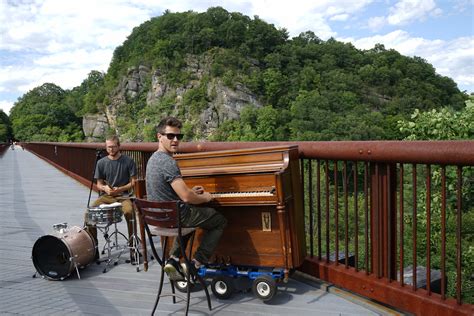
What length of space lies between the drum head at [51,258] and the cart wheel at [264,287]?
2108 mm

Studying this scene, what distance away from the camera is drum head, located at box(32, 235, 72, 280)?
4922 mm

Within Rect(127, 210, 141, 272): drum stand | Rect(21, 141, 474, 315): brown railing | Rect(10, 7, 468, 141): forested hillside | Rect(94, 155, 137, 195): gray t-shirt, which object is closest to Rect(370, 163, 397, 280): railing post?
Rect(21, 141, 474, 315): brown railing

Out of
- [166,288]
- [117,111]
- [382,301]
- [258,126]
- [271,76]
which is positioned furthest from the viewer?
[117,111]

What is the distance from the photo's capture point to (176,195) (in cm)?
410

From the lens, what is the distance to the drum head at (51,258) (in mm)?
4922

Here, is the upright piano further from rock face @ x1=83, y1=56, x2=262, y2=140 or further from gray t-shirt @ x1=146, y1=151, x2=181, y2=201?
rock face @ x1=83, y1=56, x2=262, y2=140

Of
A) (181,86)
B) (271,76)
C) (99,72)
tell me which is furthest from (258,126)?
(99,72)

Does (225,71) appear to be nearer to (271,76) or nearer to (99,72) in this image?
(271,76)

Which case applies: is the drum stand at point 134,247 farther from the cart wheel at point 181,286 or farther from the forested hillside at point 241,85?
the forested hillside at point 241,85

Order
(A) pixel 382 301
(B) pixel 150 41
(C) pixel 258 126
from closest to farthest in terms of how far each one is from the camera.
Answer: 1. (A) pixel 382 301
2. (C) pixel 258 126
3. (B) pixel 150 41

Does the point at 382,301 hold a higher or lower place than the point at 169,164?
lower

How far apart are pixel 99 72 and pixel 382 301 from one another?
198113 mm

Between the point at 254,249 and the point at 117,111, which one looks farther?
the point at 117,111

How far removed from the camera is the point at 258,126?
11719 centimetres
